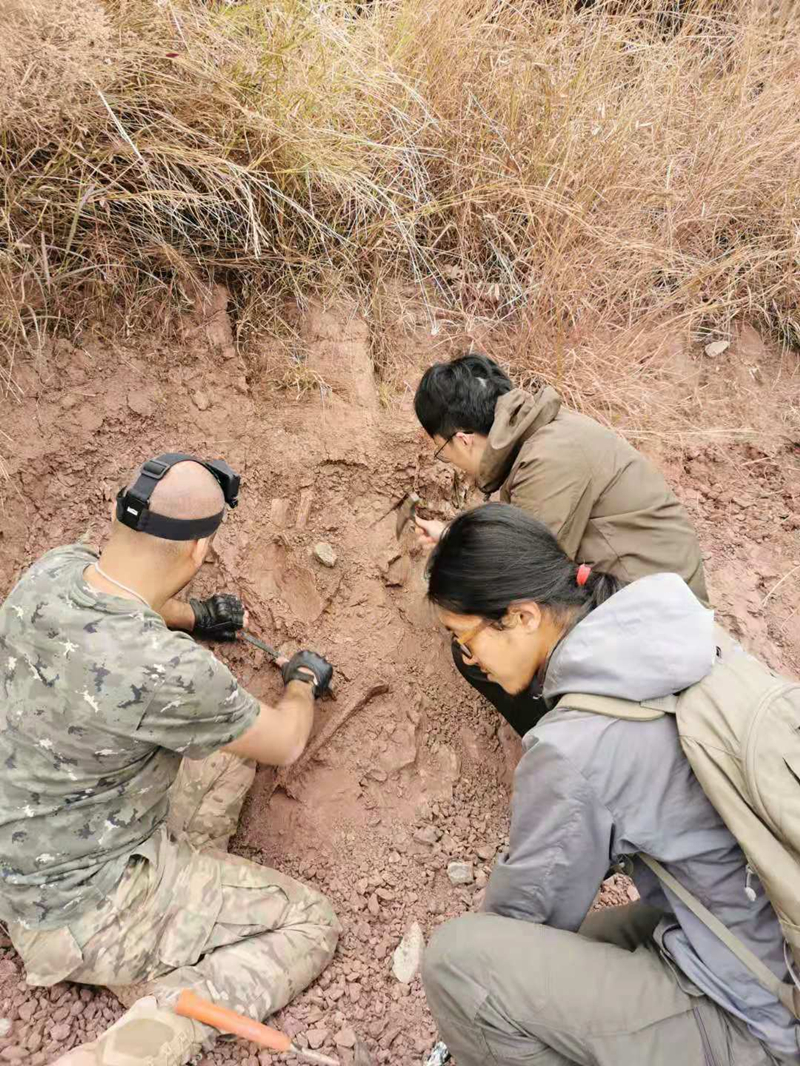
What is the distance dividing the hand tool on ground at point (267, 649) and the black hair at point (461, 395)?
0.88 meters

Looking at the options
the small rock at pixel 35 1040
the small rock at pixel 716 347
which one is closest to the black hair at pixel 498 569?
the small rock at pixel 35 1040

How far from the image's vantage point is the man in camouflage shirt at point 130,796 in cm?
166

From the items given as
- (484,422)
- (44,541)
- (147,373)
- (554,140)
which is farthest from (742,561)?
(44,541)

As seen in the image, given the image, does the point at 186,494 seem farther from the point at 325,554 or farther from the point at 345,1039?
the point at 345,1039

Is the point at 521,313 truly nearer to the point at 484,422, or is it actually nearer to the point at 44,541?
the point at 484,422

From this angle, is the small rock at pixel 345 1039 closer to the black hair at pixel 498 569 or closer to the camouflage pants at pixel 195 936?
the camouflage pants at pixel 195 936

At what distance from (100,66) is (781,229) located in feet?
10.5

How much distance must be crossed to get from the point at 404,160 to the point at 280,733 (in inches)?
93.0

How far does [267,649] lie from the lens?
242 centimetres

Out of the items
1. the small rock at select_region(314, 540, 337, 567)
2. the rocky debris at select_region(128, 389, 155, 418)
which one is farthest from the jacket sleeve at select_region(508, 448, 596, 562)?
the rocky debris at select_region(128, 389, 155, 418)

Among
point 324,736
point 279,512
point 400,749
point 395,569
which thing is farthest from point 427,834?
point 279,512

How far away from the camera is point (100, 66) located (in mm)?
2539

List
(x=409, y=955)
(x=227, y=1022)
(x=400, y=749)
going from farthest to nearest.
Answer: (x=400, y=749) < (x=409, y=955) < (x=227, y=1022)

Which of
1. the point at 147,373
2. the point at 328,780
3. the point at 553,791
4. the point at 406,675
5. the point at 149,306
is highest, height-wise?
the point at 553,791
